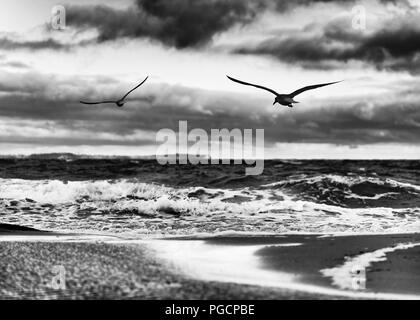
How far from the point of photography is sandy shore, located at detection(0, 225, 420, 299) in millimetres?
5188

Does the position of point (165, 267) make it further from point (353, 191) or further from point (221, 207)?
point (353, 191)

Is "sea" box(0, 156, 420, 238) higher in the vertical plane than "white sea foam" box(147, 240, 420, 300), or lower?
lower

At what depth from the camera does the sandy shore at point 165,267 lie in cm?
519

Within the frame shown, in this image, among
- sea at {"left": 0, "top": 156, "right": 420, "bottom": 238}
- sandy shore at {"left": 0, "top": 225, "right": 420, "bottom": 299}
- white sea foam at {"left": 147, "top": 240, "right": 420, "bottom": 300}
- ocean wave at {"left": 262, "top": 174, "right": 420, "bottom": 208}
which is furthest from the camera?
ocean wave at {"left": 262, "top": 174, "right": 420, "bottom": 208}

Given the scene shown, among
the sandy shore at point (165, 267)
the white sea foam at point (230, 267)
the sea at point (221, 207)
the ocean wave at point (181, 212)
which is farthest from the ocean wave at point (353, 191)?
the white sea foam at point (230, 267)

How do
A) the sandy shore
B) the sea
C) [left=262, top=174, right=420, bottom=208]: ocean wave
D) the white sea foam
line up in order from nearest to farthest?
the sandy shore → the white sea foam → the sea → [left=262, top=174, right=420, bottom=208]: ocean wave

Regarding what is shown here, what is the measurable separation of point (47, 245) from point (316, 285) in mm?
4160

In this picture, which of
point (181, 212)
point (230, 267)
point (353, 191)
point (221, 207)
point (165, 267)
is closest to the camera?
point (165, 267)

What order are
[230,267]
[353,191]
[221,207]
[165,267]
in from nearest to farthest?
1. [165,267]
2. [230,267]
3. [221,207]
4. [353,191]

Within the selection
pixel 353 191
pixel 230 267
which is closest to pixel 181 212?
pixel 353 191

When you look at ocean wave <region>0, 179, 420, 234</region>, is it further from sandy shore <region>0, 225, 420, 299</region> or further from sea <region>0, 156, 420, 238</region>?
sandy shore <region>0, 225, 420, 299</region>

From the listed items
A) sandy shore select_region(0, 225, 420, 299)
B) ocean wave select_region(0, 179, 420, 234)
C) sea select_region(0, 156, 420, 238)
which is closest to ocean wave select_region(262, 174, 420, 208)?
sea select_region(0, 156, 420, 238)

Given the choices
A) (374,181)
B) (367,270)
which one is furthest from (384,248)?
(374,181)

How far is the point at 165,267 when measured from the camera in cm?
623
